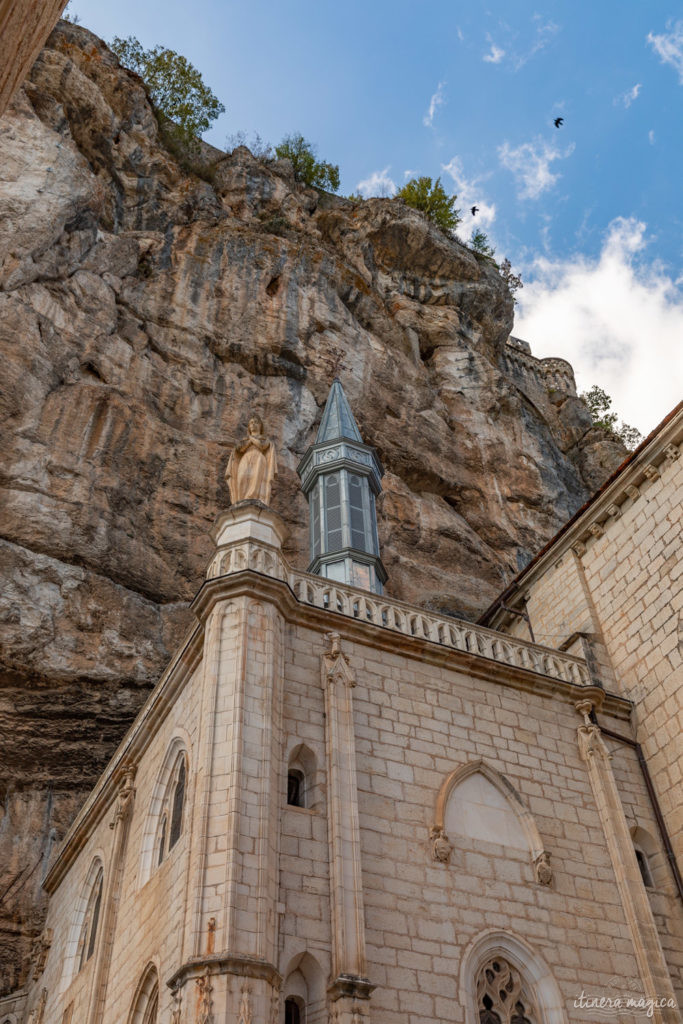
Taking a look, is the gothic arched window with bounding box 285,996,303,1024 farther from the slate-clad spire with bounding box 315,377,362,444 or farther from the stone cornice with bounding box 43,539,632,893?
the slate-clad spire with bounding box 315,377,362,444

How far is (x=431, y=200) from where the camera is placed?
36156 mm

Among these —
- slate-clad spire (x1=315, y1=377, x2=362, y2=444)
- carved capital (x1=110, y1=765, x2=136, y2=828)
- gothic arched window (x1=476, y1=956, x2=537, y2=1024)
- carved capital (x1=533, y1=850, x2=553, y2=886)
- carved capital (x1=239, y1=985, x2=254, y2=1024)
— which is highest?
slate-clad spire (x1=315, y1=377, x2=362, y2=444)

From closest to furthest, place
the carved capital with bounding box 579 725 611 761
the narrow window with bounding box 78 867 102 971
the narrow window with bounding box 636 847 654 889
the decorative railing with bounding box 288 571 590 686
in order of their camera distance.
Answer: the narrow window with bounding box 636 847 654 889 → the decorative railing with bounding box 288 571 590 686 → the carved capital with bounding box 579 725 611 761 → the narrow window with bounding box 78 867 102 971

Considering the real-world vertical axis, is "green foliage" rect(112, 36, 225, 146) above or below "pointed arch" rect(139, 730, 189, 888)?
above

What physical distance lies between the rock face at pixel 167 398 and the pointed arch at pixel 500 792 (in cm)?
819

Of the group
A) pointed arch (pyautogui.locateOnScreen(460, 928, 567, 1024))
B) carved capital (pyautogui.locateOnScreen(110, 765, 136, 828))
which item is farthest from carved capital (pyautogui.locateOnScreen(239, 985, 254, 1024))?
carved capital (pyautogui.locateOnScreen(110, 765, 136, 828))

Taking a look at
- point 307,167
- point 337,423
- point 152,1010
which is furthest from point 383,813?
point 307,167

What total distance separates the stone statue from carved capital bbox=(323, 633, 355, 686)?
241 centimetres

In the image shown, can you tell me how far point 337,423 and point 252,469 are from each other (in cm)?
847

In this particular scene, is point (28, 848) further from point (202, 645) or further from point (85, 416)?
point (85, 416)

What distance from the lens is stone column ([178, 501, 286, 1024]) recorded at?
8.06m

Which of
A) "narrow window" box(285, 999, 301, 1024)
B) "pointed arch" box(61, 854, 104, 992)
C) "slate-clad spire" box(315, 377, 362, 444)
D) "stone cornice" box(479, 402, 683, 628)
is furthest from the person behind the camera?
"slate-clad spire" box(315, 377, 362, 444)

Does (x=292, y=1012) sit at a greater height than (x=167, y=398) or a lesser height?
lesser

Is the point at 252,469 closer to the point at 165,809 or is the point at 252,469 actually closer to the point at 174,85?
the point at 165,809
